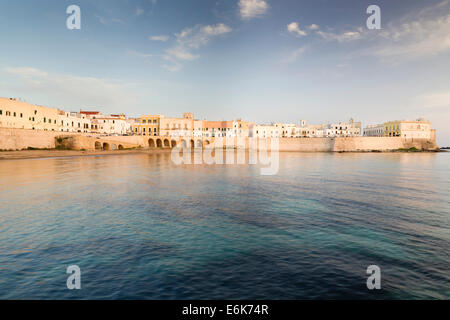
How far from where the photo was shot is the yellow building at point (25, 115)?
47469 mm

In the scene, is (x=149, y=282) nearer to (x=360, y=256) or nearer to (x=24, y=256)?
(x=24, y=256)

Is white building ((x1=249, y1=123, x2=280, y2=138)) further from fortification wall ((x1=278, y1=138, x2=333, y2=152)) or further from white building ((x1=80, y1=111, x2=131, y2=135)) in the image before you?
white building ((x1=80, y1=111, x2=131, y2=135))

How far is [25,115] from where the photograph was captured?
169 ft

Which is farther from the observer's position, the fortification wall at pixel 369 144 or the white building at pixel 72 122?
the fortification wall at pixel 369 144

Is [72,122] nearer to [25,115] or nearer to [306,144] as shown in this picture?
[25,115]

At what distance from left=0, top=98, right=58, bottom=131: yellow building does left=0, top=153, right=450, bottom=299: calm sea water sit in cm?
4330

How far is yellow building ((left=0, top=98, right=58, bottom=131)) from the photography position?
4747 cm

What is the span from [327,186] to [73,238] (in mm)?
16909

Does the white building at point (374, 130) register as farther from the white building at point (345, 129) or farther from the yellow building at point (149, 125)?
the yellow building at point (149, 125)

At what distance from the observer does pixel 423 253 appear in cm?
761

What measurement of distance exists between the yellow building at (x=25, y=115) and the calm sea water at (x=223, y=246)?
142 feet

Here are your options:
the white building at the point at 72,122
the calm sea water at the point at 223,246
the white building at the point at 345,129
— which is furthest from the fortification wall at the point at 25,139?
the white building at the point at 345,129
